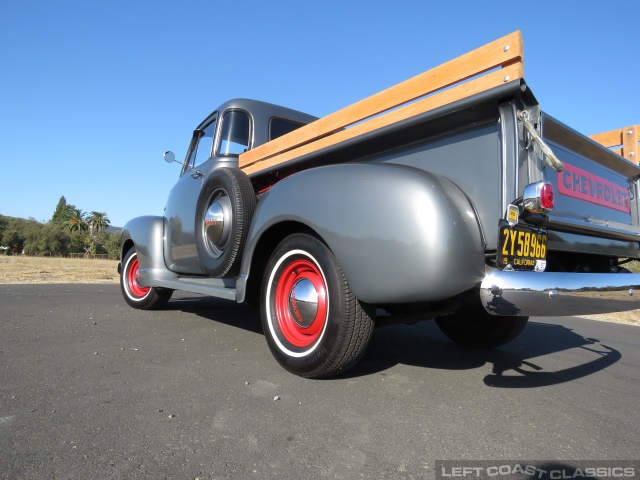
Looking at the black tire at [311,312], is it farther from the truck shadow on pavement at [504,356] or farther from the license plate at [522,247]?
the license plate at [522,247]

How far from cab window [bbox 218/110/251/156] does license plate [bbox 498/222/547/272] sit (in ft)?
9.93

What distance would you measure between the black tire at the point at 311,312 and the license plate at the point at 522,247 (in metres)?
0.75

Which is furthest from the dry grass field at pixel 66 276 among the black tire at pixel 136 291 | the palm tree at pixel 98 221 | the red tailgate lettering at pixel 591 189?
the palm tree at pixel 98 221

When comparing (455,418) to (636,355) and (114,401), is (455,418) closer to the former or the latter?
(114,401)

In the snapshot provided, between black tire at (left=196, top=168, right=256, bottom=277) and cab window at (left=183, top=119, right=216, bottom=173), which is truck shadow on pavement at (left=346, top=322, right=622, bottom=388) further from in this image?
cab window at (left=183, top=119, right=216, bottom=173)

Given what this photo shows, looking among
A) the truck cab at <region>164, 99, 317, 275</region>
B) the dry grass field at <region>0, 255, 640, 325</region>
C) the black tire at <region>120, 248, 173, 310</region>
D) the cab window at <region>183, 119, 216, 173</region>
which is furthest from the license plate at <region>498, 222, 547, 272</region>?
the dry grass field at <region>0, 255, 640, 325</region>

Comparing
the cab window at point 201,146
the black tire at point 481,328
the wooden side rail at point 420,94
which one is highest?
the cab window at point 201,146

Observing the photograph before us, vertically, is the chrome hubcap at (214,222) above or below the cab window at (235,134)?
below

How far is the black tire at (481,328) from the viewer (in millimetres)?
3305

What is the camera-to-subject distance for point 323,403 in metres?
2.10

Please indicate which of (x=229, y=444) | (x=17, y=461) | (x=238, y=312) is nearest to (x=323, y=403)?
(x=229, y=444)

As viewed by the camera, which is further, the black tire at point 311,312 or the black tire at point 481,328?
the black tire at point 481,328

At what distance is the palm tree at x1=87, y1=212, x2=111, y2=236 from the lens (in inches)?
3634

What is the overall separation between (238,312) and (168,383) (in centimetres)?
302
